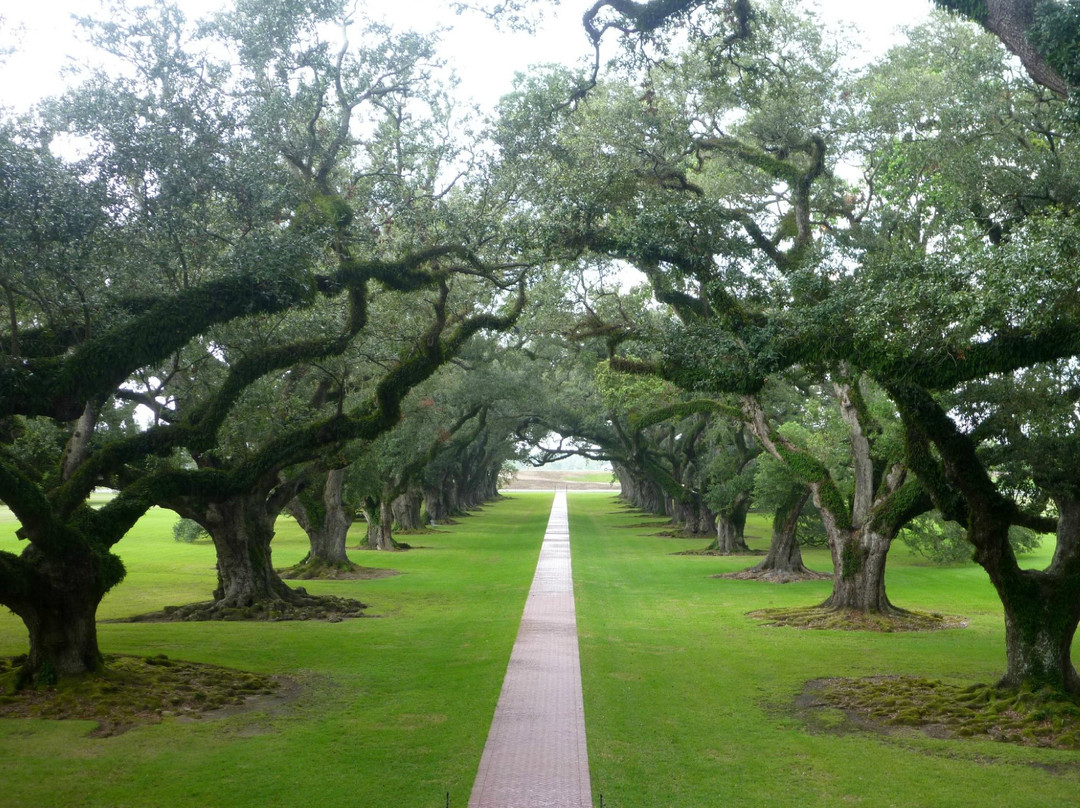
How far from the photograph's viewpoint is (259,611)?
21438 millimetres

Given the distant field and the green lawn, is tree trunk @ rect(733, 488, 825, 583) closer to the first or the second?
the green lawn

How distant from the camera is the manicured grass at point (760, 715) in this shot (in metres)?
8.81

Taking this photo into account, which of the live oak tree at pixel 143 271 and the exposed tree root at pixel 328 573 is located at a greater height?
the live oak tree at pixel 143 271

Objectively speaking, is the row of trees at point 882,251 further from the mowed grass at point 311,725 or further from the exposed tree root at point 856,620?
the mowed grass at point 311,725

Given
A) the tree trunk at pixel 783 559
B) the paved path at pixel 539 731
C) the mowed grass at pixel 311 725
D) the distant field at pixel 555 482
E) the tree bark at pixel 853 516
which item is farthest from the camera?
the distant field at pixel 555 482

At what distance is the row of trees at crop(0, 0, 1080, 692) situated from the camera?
35.3ft

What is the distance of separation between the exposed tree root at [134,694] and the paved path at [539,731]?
11.9ft

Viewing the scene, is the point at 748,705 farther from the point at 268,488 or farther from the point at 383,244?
the point at 268,488

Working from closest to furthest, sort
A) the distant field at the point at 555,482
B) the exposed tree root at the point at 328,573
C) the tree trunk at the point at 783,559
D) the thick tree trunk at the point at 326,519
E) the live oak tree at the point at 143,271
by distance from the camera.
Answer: the live oak tree at the point at 143,271, the tree trunk at the point at 783,559, the thick tree trunk at the point at 326,519, the exposed tree root at the point at 328,573, the distant field at the point at 555,482

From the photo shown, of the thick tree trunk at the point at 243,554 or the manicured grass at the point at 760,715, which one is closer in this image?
the manicured grass at the point at 760,715

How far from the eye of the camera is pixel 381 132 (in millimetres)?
18703

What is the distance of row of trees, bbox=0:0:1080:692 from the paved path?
4.55 m

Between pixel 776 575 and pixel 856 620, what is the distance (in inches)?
384

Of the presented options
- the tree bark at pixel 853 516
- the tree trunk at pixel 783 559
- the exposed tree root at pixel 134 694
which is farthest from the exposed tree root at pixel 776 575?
the exposed tree root at pixel 134 694
